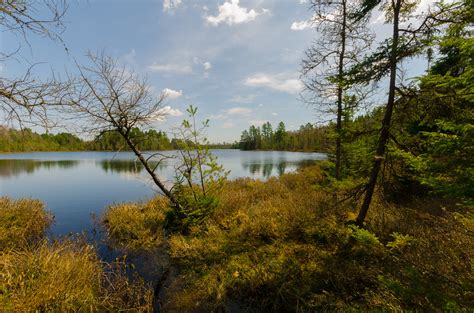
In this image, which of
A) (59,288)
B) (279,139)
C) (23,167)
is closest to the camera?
(59,288)

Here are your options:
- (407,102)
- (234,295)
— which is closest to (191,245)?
(234,295)

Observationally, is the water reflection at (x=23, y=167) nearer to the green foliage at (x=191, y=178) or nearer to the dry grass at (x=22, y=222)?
the dry grass at (x=22, y=222)

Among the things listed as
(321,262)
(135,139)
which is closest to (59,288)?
(135,139)

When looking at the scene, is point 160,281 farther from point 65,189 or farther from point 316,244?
point 65,189

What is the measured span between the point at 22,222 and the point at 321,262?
39.2 ft

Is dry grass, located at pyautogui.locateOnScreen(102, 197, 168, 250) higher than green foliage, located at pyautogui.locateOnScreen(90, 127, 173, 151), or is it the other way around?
green foliage, located at pyautogui.locateOnScreen(90, 127, 173, 151)

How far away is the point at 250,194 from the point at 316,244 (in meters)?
6.17

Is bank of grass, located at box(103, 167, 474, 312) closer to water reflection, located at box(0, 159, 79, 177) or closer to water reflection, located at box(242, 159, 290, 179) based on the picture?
water reflection, located at box(242, 159, 290, 179)

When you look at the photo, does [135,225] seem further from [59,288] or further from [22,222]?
[59,288]

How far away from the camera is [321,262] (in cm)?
562

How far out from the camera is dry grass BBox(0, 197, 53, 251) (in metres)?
7.88

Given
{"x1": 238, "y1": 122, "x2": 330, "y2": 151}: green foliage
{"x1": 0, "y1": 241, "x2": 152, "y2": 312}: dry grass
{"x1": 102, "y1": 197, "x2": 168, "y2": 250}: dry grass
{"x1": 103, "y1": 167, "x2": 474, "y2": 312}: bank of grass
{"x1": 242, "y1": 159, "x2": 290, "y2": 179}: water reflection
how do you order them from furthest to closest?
{"x1": 238, "y1": 122, "x2": 330, "y2": 151}: green foliage, {"x1": 242, "y1": 159, "x2": 290, "y2": 179}: water reflection, {"x1": 102, "y1": 197, "x2": 168, "y2": 250}: dry grass, {"x1": 0, "y1": 241, "x2": 152, "y2": 312}: dry grass, {"x1": 103, "y1": 167, "x2": 474, "y2": 312}: bank of grass

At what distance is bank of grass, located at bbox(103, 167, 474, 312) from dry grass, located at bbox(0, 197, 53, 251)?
Answer: 14.8ft

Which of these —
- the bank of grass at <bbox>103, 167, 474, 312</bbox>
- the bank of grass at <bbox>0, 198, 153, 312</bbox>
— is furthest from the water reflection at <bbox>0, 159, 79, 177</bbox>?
the bank of grass at <bbox>103, 167, 474, 312</bbox>
